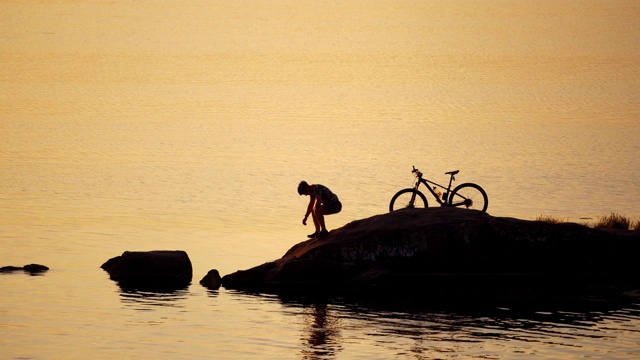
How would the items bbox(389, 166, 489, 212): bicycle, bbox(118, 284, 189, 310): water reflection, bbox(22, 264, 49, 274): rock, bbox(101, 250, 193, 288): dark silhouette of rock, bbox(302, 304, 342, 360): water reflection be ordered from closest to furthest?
bbox(302, 304, 342, 360): water reflection
bbox(118, 284, 189, 310): water reflection
bbox(101, 250, 193, 288): dark silhouette of rock
bbox(22, 264, 49, 274): rock
bbox(389, 166, 489, 212): bicycle

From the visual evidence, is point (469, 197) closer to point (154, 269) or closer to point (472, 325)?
point (472, 325)

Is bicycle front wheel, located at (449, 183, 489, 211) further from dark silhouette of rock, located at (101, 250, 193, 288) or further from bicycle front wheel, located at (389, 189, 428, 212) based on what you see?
dark silhouette of rock, located at (101, 250, 193, 288)

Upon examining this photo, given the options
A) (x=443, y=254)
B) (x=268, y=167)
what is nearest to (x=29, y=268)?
(x=443, y=254)

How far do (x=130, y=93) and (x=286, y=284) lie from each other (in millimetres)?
96798

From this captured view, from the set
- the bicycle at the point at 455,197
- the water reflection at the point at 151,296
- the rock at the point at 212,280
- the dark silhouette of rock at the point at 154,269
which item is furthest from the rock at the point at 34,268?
the bicycle at the point at 455,197

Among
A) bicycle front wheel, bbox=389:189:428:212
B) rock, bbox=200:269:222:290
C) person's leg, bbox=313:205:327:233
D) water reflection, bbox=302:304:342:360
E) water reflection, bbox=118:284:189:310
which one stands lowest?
water reflection, bbox=302:304:342:360

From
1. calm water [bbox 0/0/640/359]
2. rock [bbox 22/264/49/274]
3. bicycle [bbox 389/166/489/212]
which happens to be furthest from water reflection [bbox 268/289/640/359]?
rock [bbox 22/264/49/274]

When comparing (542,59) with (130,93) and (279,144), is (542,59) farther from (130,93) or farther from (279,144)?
(279,144)

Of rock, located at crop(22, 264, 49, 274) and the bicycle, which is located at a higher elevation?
the bicycle

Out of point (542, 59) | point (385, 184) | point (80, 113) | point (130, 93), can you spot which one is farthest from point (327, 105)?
point (385, 184)

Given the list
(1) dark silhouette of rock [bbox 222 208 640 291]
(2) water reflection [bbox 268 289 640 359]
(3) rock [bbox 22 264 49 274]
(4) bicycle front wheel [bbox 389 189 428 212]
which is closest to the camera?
(2) water reflection [bbox 268 289 640 359]

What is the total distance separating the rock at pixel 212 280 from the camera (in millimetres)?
44531

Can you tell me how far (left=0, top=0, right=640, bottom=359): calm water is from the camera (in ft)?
123

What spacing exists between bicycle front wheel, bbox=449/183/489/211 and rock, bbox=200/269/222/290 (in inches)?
334
